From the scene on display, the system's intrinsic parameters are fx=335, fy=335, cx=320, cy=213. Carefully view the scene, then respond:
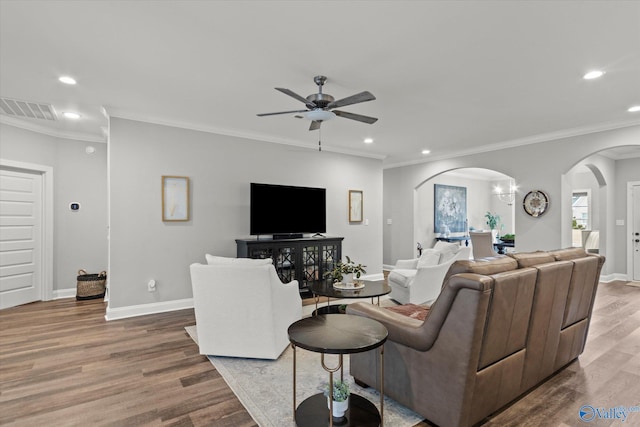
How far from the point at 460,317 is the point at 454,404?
504 millimetres

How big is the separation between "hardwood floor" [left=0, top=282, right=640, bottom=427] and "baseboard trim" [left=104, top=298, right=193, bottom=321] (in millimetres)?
144

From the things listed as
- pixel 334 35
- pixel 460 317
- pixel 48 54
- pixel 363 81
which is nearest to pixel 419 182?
pixel 363 81

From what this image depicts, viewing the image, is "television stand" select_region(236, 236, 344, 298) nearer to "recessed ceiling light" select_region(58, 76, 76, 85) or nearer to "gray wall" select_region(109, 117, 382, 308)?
"gray wall" select_region(109, 117, 382, 308)

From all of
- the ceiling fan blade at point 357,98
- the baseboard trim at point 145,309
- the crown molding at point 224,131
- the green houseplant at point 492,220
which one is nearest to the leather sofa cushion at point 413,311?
the ceiling fan blade at point 357,98

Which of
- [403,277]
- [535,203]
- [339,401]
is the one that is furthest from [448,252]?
[339,401]

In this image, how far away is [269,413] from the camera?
219 cm

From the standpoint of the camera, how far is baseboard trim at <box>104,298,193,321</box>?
4.23 metres

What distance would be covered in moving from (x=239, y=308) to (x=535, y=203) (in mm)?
5053

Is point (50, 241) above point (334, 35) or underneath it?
underneath

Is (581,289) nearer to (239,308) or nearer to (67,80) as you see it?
(239,308)

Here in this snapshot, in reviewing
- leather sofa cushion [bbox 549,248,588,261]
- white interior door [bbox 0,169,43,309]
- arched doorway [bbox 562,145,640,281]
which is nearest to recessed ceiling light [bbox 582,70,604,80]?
leather sofa cushion [bbox 549,248,588,261]

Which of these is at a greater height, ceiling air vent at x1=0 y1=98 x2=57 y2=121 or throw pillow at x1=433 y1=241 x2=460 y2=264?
ceiling air vent at x1=0 y1=98 x2=57 y2=121

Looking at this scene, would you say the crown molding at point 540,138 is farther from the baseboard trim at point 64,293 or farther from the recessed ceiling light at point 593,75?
the baseboard trim at point 64,293

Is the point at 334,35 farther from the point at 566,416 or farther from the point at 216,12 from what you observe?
the point at 566,416
